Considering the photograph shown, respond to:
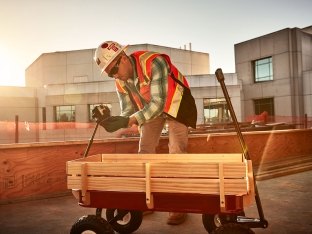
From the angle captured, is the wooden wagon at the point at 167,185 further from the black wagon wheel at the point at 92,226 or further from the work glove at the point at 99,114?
the work glove at the point at 99,114

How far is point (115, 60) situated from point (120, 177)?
4.66ft

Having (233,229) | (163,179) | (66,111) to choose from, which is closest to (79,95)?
(66,111)

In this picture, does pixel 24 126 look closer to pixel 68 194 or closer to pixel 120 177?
pixel 68 194

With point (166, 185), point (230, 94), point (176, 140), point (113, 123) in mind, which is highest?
point (230, 94)

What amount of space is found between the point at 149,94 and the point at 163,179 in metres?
1.38

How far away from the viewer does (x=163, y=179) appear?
2.48m

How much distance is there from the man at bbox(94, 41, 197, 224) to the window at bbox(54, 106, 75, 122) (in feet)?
91.0

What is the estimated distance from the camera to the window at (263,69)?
25.0m

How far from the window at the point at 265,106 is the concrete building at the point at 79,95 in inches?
61.8

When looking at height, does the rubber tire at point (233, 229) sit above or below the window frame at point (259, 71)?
below

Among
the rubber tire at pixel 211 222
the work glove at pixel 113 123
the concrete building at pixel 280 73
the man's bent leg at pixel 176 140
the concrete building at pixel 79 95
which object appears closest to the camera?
the work glove at pixel 113 123

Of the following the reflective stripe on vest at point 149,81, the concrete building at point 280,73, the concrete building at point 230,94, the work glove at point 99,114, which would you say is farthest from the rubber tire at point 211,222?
the concrete building at point 280,73

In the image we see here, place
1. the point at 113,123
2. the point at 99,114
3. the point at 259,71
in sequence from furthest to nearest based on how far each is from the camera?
1. the point at 259,71
2. the point at 99,114
3. the point at 113,123

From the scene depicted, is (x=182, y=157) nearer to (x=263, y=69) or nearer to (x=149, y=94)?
(x=149, y=94)
